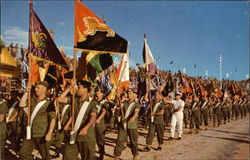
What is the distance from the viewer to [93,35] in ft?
21.0

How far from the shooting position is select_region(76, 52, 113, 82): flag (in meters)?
7.76

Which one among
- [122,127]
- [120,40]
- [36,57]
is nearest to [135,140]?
[122,127]

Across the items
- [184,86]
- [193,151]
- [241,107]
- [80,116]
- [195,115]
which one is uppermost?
[184,86]

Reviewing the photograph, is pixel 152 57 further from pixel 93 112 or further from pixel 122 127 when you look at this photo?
pixel 93 112

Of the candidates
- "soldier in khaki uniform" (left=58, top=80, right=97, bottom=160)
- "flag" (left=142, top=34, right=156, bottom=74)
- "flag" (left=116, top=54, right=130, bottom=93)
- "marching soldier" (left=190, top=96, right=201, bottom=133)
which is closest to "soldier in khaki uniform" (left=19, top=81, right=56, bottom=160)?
"soldier in khaki uniform" (left=58, top=80, right=97, bottom=160)

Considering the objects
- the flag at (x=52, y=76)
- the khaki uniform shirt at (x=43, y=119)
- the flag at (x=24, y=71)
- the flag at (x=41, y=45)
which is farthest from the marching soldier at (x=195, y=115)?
the khaki uniform shirt at (x=43, y=119)

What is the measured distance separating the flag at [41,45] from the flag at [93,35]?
58cm

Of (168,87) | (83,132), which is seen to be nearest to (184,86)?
(168,87)

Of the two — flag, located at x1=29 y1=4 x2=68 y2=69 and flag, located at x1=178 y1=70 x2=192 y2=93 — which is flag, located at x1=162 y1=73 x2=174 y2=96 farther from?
flag, located at x1=29 y1=4 x2=68 y2=69

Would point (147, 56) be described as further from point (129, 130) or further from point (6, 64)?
point (6, 64)

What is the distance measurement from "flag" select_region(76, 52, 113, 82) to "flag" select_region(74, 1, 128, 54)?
1105 millimetres

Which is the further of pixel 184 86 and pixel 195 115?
pixel 184 86

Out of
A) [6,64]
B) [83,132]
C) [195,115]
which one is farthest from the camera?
[195,115]

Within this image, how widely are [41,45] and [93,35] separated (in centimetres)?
134
